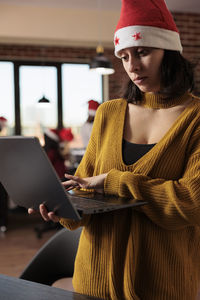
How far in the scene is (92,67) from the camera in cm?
537

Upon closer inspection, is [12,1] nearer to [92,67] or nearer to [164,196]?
[92,67]

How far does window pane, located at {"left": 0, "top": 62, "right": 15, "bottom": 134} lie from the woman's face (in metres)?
6.84

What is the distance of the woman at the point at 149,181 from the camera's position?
1081 millimetres

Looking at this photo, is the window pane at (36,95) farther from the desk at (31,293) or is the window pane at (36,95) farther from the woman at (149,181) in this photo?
the desk at (31,293)

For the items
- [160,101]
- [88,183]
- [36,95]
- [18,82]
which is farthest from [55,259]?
[36,95]

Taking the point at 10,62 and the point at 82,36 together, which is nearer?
the point at 82,36

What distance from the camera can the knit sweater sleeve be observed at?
1.06 m

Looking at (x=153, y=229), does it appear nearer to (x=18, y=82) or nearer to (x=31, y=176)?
(x=31, y=176)

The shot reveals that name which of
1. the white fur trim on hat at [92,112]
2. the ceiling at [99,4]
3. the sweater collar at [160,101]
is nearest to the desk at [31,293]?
the sweater collar at [160,101]

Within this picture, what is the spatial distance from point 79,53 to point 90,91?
0.81 metres

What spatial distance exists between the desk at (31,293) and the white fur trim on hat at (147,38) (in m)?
0.70

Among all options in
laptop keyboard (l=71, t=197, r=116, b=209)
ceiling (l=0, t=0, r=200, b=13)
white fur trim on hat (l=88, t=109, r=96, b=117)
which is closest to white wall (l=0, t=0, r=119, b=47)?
ceiling (l=0, t=0, r=200, b=13)

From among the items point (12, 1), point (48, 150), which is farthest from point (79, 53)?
point (48, 150)

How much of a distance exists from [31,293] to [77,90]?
746cm
